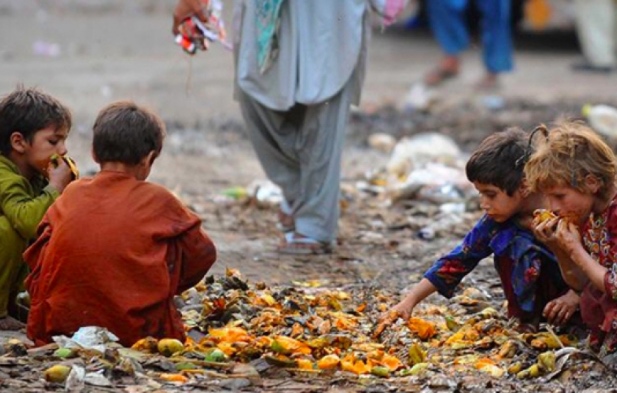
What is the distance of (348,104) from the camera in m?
6.75

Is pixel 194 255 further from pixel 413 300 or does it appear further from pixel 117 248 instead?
Result: pixel 413 300

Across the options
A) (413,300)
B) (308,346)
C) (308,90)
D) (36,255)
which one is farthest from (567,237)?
(308,90)

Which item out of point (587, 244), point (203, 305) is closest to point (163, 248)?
point (203, 305)

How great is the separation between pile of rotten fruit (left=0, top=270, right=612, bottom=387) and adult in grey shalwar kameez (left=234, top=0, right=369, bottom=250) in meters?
1.14

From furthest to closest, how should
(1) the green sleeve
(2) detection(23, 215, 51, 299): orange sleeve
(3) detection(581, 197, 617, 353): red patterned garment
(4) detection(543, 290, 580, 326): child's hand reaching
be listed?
(1) the green sleeve, (4) detection(543, 290, 580, 326): child's hand reaching, (2) detection(23, 215, 51, 299): orange sleeve, (3) detection(581, 197, 617, 353): red patterned garment

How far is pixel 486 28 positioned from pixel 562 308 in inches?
314

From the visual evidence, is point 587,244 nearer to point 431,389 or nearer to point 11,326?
point 431,389

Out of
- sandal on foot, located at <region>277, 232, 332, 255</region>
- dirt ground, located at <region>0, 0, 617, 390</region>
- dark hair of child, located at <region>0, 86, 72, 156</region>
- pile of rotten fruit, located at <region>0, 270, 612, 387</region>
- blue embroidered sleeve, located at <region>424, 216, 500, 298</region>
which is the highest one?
dark hair of child, located at <region>0, 86, 72, 156</region>

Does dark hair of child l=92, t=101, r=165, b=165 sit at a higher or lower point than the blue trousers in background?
higher

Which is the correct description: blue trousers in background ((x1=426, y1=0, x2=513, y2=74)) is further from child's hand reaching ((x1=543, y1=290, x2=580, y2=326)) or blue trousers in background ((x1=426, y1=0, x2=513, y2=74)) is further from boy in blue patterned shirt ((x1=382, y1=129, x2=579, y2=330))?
child's hand reaching ((x1=543, y1=290, x2=580, y2=326))

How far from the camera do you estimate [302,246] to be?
6.76 m

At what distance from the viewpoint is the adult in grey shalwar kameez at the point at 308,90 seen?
21.5 ft

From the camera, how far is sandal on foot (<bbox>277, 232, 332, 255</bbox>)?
6.76 metres

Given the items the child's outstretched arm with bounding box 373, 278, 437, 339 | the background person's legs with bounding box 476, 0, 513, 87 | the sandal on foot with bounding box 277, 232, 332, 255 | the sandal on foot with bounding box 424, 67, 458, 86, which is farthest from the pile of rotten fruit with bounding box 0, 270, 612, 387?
the sandal on foot with bounding box 424, 67, 458, 86
